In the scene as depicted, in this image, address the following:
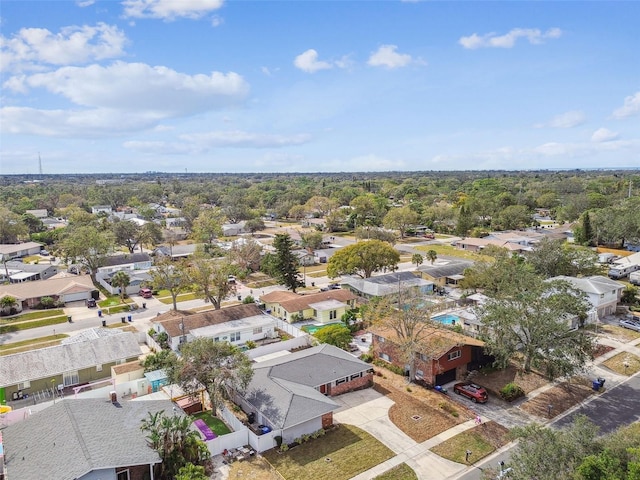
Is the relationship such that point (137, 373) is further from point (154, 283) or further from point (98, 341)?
point (154, 283)

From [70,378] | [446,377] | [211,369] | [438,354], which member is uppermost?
[211,369]

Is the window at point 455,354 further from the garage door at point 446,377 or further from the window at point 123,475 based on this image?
the window at point 123,475

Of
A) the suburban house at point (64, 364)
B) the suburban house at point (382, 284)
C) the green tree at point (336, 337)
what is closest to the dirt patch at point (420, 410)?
the green tree at point (336, 337)

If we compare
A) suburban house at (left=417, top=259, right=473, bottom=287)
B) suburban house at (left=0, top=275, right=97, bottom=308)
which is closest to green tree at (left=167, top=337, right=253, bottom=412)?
suburban house at (left=0, top=275, right=97, bottom=308)

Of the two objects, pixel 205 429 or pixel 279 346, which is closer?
pixel 205 429

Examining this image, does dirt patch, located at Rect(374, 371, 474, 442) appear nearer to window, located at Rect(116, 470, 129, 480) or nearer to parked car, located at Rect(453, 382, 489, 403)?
parked car, located at Rect(453, 382, 489, 403)

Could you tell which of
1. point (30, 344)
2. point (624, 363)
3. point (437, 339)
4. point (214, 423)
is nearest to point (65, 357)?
point (30, 344)

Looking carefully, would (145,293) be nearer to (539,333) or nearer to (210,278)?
(210,278)
